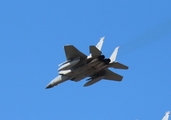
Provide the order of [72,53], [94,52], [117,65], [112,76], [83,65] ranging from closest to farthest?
[94,52] → [72,53] → [83,65] → [117,65] → [112,76]

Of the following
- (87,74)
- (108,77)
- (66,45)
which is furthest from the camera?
(108,77)

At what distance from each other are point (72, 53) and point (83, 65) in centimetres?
136

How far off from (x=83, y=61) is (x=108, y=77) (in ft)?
17.0

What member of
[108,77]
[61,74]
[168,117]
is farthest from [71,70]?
[168,117]

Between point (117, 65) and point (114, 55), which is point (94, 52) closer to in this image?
point (114, 55)

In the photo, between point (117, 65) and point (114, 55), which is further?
point (117, 65)

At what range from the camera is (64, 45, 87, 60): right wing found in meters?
37.8

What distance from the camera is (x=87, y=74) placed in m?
40.2

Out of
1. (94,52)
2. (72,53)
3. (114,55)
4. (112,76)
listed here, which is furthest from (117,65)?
(112,76)

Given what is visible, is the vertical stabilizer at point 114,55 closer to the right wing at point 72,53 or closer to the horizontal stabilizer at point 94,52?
the horizontal stabilizer at point 94,52

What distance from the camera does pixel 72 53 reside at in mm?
38281

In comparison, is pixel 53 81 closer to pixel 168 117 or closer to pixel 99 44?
pixel 99 44

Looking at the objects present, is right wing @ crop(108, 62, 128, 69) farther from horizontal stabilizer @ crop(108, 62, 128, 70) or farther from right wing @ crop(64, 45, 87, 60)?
right wing @ crop(64, 45, 87, 60)

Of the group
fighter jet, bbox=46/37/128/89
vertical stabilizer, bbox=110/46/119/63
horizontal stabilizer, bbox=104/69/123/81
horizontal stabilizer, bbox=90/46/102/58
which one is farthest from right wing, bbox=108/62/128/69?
horizontal stabilizer, bbox=104/69/123/81
